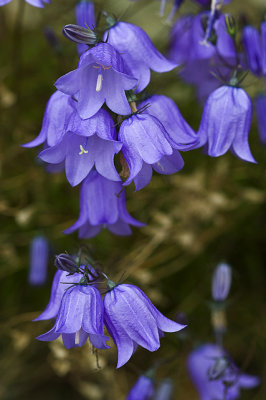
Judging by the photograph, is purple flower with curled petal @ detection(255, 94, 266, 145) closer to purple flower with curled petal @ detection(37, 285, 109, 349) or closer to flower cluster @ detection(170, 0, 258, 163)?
flower cluster @ detection(170, 0, 258, 163)

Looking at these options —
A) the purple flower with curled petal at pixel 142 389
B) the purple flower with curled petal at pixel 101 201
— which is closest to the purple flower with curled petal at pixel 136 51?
the purple flower with curled petal at pixel 101 201

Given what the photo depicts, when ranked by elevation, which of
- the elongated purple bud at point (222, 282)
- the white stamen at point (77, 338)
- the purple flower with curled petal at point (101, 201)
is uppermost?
the purple flower with curled petal at point (101, 201)

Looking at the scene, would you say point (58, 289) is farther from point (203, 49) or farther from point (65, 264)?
point (203, 49)

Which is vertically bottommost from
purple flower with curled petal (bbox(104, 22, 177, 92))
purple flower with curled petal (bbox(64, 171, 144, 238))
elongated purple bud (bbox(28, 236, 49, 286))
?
elongated purple bud (bbox(28, 236, 49, 286))

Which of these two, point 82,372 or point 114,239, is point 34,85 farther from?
point 82,372

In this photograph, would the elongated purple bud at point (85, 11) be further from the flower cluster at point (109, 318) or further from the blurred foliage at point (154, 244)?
the flower cluster at point (109, 318)

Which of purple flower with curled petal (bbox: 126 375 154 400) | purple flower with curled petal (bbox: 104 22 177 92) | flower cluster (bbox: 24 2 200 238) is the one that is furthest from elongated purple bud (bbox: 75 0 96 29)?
purple flower with curled petal (bbox: 126 375 154 400)
